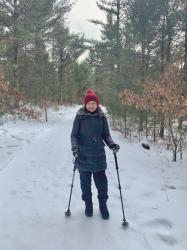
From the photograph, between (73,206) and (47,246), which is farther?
(73,206)

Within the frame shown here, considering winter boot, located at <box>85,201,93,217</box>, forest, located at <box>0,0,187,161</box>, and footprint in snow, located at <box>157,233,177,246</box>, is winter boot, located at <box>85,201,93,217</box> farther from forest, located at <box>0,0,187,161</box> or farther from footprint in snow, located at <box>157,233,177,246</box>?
forest, located at <box>0,0,187,161</box>

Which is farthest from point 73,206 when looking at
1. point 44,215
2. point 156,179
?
point 156,179

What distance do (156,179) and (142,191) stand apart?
4.05 feet

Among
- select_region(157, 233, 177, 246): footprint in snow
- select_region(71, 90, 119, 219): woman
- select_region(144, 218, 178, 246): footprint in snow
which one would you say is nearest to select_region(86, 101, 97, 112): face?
select_region(71, 90, 119, 219): woman

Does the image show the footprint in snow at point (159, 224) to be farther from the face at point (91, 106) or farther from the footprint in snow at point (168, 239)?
the face at point (91, 106)

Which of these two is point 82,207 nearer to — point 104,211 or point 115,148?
point 104,211

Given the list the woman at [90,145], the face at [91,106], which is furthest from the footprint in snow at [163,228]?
the face at [91,106]

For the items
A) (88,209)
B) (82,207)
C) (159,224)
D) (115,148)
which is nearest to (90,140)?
(115,148)

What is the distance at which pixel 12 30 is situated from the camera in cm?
2309

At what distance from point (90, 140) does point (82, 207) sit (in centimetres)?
131

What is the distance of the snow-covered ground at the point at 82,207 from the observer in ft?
16.1

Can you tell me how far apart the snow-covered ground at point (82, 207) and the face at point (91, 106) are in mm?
1760

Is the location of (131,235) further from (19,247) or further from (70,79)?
(70,79)

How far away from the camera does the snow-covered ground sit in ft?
16.1
